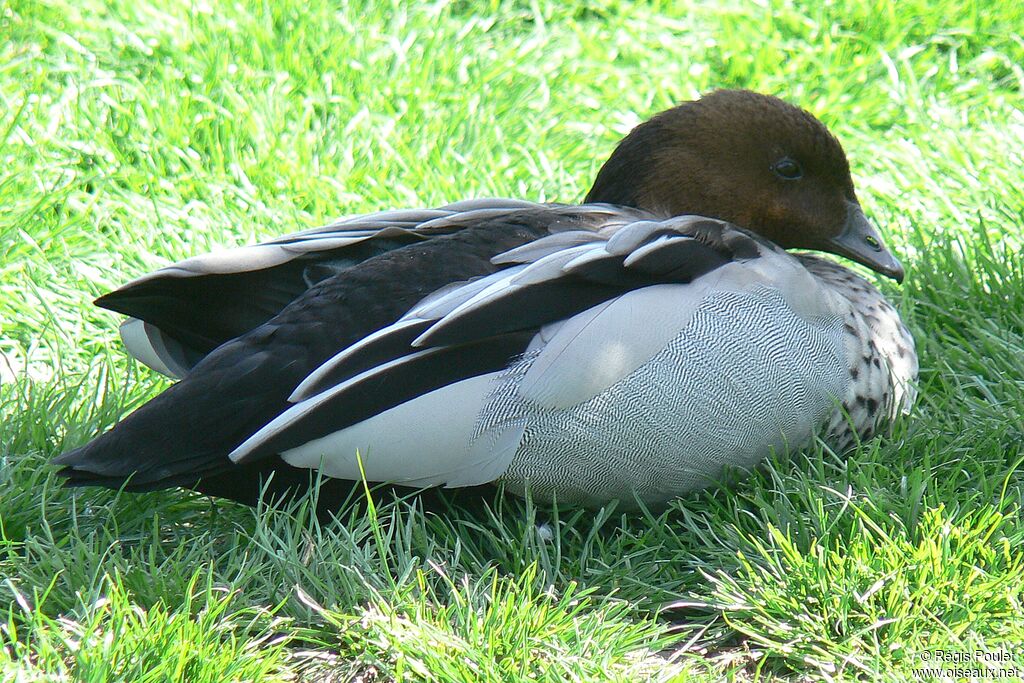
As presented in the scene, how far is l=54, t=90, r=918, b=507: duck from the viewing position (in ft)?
8.42

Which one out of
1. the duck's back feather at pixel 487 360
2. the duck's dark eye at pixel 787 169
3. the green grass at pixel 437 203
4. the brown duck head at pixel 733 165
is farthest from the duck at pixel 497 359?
the duck's dark eye at pixel 787 169

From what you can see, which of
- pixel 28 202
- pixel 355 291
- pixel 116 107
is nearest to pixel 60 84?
pixel 116 107

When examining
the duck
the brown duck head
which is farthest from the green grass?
the brown duck head

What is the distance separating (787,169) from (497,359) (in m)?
1.23

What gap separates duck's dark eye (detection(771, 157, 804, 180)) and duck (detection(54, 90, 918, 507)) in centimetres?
39

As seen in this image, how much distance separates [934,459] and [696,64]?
2576mm

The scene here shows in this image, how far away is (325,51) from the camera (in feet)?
15.7

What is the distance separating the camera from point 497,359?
263cm

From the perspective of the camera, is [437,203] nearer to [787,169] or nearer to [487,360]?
[787,169]

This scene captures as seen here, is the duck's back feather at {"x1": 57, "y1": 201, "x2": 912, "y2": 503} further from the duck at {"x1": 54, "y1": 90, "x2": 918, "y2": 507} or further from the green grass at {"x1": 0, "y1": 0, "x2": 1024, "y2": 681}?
the green grass at {"x1": 0, "y1": 0, "x2": 1024, "y2": 681}

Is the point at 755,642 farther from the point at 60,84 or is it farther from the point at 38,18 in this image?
the point at 38,18

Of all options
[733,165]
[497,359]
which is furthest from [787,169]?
[497,359]

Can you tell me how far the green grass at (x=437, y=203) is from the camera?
95.0 inches

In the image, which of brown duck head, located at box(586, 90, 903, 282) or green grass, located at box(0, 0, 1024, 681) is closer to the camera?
green grass, located at box(0, 0, 1024, 681)
